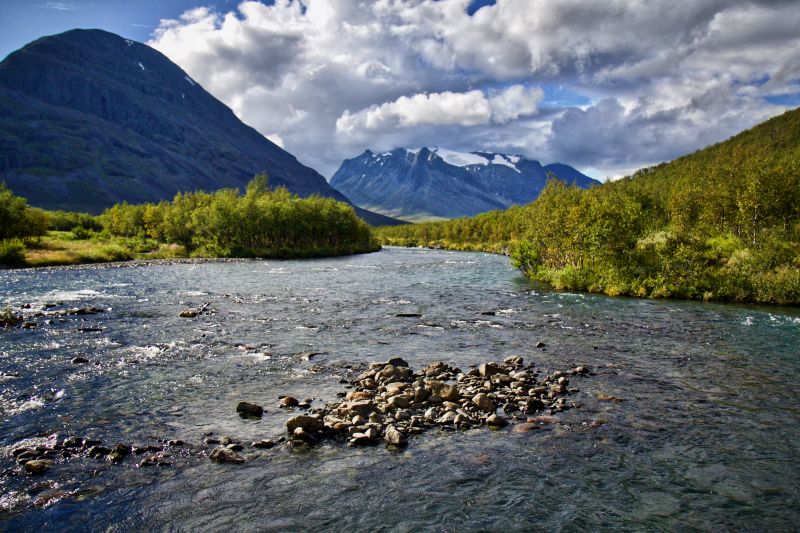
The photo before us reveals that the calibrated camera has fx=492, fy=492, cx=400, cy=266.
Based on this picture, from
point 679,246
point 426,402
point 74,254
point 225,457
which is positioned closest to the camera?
point 225,457

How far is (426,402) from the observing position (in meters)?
19.5

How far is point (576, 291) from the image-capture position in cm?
5769

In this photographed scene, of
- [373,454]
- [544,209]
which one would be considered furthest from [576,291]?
[373,454]

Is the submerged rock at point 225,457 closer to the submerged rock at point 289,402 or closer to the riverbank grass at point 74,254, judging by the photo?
the submerged rock at point 289,402

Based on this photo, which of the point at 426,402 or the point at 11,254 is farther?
the point at 11,254

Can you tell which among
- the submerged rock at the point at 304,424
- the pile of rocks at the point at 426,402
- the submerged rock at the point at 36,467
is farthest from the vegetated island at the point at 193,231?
the submerged rock at the point at 304,424

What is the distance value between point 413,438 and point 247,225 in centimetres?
12476

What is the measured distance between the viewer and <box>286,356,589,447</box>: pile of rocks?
1667 cm

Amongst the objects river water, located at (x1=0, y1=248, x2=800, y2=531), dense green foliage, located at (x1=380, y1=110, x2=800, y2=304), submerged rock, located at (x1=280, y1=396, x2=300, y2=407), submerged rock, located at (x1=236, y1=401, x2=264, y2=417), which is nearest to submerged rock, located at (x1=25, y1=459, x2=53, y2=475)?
river water, located at (x1=0, y1=248, x2=800, y2=531)

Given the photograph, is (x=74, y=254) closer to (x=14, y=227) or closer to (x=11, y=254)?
(x=14, y=227)

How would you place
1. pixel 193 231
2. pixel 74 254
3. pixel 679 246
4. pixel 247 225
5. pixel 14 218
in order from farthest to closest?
pixel 193 231
pixel 247 225
pixel 74 254
pixel 14 218
pixel 679 246

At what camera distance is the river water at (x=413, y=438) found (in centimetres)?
1223

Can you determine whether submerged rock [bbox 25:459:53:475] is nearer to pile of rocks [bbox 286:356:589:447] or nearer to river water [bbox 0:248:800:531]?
river water [bbox 0:248:800:531]

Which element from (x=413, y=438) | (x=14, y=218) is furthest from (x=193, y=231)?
(x=413, y=438)
